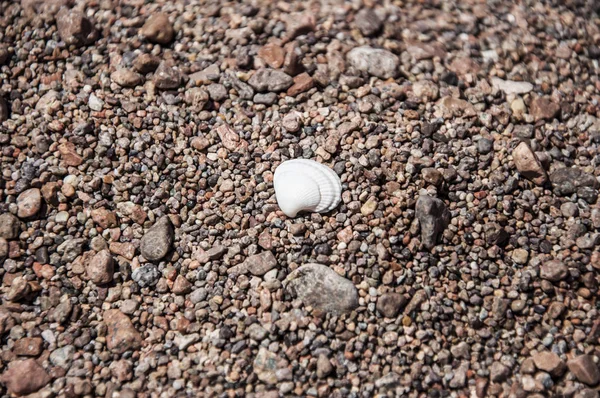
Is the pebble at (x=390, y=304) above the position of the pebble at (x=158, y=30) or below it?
below

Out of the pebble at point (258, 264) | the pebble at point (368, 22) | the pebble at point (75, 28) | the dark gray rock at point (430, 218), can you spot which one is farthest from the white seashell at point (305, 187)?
the pebble at point (75, 28)

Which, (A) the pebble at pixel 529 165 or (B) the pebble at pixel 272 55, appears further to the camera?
(B) the pebble at pixel 272 55

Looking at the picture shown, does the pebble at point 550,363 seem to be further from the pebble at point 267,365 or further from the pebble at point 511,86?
the pebble at point 511,86

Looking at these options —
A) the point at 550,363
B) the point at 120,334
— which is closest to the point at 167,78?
the point at 120,334

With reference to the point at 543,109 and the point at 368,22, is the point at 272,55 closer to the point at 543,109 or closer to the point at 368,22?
the point at 368,22

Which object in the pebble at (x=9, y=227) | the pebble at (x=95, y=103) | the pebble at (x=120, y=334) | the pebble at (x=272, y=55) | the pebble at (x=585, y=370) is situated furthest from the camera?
the pebble at (x=272, y=55)

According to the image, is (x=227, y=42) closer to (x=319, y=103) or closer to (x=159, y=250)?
(x=319, y=103)

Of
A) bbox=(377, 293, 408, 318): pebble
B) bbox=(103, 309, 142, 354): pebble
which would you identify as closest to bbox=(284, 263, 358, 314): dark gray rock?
bbox=(377, 293, 408, 318): pebble
